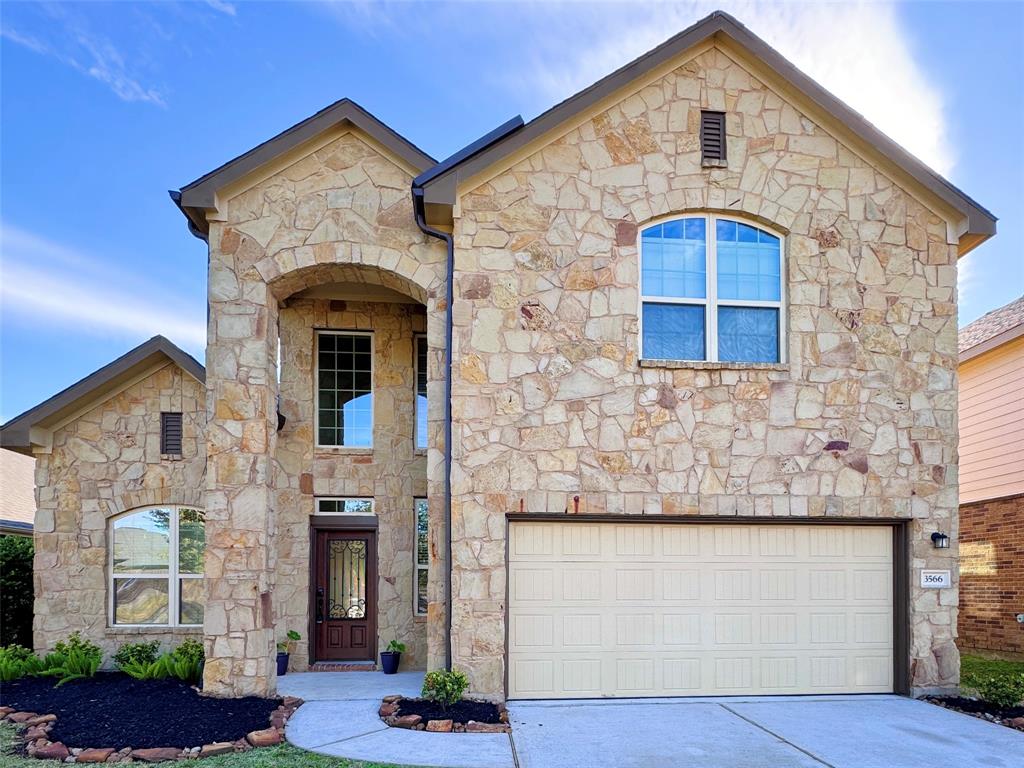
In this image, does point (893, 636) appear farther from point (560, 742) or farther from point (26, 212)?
point (26, 212)

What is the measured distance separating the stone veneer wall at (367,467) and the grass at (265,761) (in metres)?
4.01

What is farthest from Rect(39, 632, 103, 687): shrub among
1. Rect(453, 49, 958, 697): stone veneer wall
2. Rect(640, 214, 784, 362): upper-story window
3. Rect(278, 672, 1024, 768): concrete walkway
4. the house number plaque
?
the house number plaque

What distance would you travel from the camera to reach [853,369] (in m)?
9.55

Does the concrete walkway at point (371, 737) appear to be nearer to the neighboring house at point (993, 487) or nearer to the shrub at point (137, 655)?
the shrub at point (137, 655)

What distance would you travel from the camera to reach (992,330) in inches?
560

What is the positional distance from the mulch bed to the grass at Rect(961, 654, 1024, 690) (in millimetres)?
741

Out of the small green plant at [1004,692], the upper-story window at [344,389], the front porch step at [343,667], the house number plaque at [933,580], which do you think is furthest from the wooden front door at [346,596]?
the small green plant at [1004,692]

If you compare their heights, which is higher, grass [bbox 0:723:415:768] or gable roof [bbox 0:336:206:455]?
gable roof [bbox 0:336:206:455]

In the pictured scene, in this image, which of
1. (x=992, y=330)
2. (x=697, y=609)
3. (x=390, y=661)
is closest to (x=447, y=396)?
(x=697, y=609)

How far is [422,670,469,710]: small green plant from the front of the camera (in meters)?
8.23

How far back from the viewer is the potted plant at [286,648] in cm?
1070

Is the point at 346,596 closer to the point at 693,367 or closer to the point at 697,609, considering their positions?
the point at 697,609

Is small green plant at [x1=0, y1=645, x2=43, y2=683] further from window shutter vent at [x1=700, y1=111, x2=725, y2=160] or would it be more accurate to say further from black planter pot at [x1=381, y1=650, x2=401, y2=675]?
window shutter vent at [x1=700, y1=111, x2=725, y2=160]

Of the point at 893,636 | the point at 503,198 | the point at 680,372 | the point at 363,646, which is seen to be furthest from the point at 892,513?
the point at 363,646
